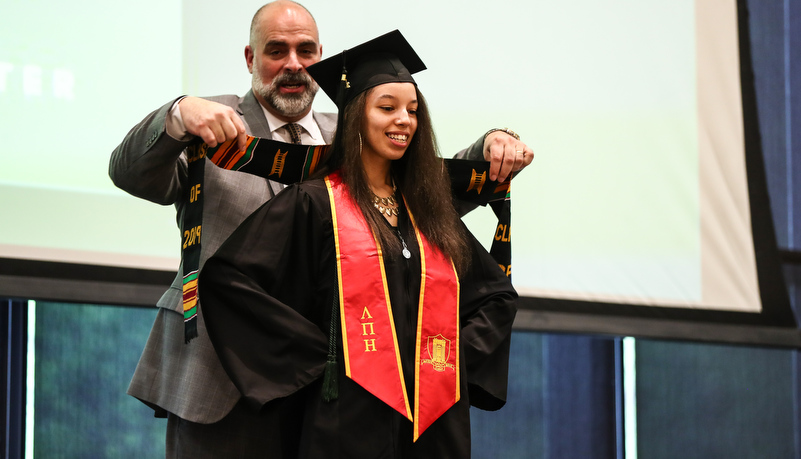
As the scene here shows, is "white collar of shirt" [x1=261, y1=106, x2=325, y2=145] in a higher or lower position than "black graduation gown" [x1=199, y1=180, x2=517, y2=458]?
higher

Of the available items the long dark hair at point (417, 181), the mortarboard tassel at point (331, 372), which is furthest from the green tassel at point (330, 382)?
the long dark hair at point (417, 181)

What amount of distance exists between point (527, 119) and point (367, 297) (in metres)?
1.77

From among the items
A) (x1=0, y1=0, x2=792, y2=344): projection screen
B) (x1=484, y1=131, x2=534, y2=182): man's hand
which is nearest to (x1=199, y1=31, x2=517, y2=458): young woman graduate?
(x1=484, y1=131, x2=534, y2=182): man's hand

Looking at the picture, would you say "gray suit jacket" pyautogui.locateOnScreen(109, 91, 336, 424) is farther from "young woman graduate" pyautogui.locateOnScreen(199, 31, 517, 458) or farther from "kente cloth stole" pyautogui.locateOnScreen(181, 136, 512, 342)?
"young woman graduate" pyautogui.locateOnScreen(199, 31, 517, 458)

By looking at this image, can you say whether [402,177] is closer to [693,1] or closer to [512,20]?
[512,20]

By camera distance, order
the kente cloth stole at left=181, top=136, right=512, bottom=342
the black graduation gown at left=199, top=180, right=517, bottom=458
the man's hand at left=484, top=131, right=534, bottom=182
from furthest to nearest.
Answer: the man's hand at left=484, top=131, right=534, bottom=182
the kente cloth stole at left=181, top=136, right=512, bottom=342
the black graduation gown at left=199, top=180, right=517, bottom=458

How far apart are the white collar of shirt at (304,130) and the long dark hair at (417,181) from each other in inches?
10.0

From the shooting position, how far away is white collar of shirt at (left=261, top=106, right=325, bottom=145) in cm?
209

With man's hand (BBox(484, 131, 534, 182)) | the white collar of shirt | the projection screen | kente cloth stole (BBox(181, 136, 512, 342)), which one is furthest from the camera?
the projection screen

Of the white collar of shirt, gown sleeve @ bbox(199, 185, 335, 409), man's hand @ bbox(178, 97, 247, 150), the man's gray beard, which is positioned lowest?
gown sleeve @ bbox(199, 185, 335, 409)

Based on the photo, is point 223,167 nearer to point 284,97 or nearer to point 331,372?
point 284,97

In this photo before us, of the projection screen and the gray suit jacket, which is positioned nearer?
the gray suit jacket

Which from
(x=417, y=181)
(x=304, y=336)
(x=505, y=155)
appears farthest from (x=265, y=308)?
(x=505, y=155)

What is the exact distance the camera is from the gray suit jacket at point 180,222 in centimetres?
175
